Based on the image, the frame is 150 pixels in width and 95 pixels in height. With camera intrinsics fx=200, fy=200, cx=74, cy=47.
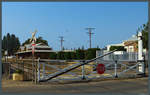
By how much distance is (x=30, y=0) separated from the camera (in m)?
10.8

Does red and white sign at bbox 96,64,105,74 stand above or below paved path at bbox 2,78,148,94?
above

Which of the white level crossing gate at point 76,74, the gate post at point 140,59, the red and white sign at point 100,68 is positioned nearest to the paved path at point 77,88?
the white level crossing gate at point 76,74

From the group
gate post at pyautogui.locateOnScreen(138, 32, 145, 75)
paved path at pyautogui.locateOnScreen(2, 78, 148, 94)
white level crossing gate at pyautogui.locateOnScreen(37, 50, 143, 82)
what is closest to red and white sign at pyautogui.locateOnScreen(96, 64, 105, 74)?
white level crossing gate at pyautogui.locateOnScreen(37, 50, 143, 82)

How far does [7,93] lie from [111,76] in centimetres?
703

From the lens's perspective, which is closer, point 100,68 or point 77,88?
point 77,88

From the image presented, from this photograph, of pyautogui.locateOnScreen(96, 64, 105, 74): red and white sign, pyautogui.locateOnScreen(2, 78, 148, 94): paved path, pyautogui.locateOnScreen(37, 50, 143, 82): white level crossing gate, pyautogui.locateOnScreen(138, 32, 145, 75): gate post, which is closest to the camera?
pyautogui.locateOnScreen(2, 78, 148, 94): paved path

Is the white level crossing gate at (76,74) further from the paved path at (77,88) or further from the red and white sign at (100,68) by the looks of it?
the paved path at (77,88)

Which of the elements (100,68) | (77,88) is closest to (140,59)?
(100,68)

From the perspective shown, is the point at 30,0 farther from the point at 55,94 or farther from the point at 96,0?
the point at 55,94

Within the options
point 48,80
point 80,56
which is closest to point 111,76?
point 48,80

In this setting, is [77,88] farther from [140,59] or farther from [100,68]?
[140,59]

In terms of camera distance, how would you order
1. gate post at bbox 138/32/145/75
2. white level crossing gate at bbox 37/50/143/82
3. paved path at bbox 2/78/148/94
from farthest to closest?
gate post at bbox 138/32/145/75 < white level crossing gate at bbox 37/50/143/82 < paved path at bbox 2/78/148/94

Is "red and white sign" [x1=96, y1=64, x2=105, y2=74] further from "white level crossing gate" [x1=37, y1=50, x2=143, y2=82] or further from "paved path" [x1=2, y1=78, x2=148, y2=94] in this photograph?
"paved path" [x1=2, y1=78, x2=148, y2=94]

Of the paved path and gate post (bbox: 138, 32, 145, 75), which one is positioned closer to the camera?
the paved path
